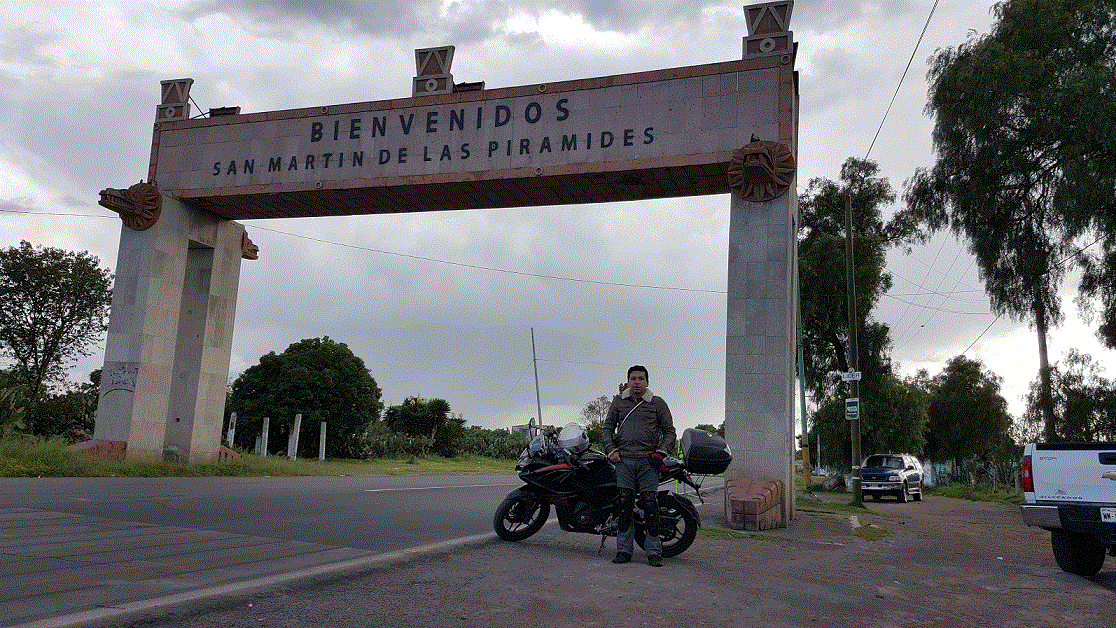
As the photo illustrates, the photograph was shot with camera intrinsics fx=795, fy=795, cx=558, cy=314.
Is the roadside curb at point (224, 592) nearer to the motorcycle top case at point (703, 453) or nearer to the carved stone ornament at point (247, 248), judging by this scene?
the motorcycle top case at point (703, 453)

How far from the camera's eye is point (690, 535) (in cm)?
766

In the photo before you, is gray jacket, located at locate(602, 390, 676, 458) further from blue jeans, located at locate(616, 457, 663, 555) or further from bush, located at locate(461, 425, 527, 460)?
bush, located at locate(461, 425, 527, 460)

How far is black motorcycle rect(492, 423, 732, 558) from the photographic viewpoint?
7.68 meters

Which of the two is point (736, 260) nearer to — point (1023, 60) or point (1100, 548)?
point (1100, 548)

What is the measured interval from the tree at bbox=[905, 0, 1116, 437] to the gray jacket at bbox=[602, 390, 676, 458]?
12.8m

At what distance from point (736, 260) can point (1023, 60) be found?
882cm

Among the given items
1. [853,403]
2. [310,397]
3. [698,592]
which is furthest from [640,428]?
[310,397]

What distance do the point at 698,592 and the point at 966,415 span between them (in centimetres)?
4863

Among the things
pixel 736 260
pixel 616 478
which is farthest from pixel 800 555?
pixel 736 260

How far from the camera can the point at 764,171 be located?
1362 centimetres

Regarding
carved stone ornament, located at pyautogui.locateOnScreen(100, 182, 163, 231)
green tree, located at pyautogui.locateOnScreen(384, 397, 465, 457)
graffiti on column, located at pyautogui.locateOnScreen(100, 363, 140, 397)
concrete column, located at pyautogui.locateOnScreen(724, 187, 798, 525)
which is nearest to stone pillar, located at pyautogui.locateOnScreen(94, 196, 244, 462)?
graffiti on column, located at pyautogui.locateOnScreen(100, 363, 140, 397)

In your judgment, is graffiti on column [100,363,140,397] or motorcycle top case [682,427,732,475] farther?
graffiti on column [100,363,140,397]

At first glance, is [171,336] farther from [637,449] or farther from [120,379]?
[637,449]

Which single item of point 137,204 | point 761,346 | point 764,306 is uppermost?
point 137,204
